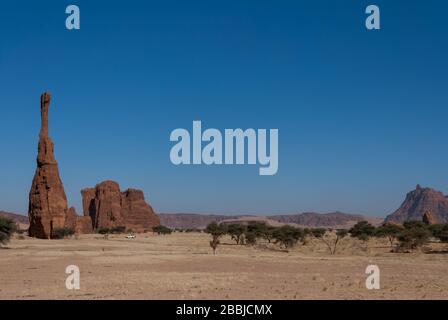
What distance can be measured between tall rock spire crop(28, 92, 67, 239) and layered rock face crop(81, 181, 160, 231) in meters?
85.0

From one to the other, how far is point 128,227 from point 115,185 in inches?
706

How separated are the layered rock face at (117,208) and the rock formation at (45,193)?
8491 centimetres

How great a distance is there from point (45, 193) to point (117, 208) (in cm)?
9361

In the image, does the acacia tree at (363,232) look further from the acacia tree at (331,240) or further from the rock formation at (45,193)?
the rock formation at (45,193)


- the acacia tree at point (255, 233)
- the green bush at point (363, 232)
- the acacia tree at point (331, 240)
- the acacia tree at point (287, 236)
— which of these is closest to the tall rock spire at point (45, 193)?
the acacia tree at point (255, 233)

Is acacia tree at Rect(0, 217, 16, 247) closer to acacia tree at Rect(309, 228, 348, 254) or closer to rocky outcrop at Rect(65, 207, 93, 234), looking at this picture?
acacia tree at Rect(309, 228, 348, 254)

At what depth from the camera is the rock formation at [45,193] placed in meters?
75.8

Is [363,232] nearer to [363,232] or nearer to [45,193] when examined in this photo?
[363,232]

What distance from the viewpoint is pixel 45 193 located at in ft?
252

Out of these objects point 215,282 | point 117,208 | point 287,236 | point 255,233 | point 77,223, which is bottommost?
point 77,223

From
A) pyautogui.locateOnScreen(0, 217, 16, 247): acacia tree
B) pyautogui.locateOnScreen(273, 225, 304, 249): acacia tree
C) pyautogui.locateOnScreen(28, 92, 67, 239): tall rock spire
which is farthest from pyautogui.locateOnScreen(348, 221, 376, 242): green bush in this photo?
pyautogui.locateOnScreen(0, 217, 16, 247): acacia tree

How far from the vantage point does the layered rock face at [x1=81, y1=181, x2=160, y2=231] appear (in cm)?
16738

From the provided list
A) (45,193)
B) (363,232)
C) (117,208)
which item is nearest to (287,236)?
(363,232)
